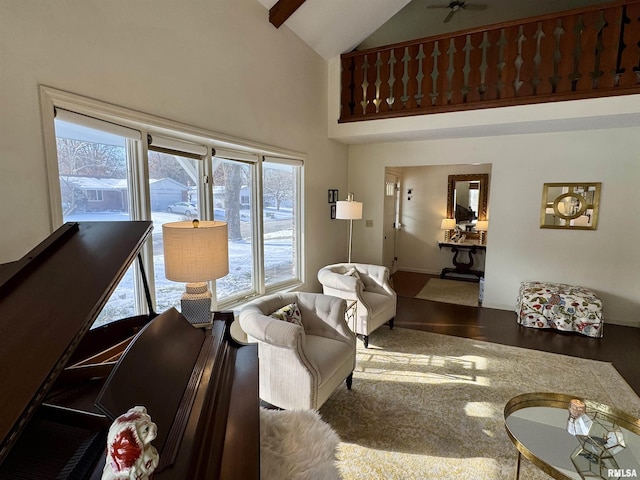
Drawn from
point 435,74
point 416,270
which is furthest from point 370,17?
point 416,270

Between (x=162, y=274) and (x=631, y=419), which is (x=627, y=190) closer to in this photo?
(x=631, y=419)

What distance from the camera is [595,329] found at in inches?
150

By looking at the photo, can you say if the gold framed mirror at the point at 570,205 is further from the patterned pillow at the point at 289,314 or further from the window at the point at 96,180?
the window at the point at 96,180

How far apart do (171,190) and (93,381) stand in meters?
1.86

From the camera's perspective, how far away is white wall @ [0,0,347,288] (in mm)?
1615

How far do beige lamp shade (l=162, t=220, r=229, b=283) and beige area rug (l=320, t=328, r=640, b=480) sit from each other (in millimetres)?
1407

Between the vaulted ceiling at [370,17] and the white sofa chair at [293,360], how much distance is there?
9.98 feet

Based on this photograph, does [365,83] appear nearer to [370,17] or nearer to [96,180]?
[370,17]

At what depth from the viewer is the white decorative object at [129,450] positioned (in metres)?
0.55

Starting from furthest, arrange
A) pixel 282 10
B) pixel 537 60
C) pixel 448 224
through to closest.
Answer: pixel 448 224 < pixel 537 60 < pixel 282 10

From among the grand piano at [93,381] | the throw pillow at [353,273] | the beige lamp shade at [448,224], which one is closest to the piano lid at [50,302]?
the grand piano at [93,381]

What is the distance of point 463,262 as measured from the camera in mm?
6562

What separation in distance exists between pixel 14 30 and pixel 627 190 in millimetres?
5758

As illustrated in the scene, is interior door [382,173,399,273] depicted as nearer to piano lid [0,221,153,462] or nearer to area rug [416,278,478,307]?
area rug [416,278,478,307]
